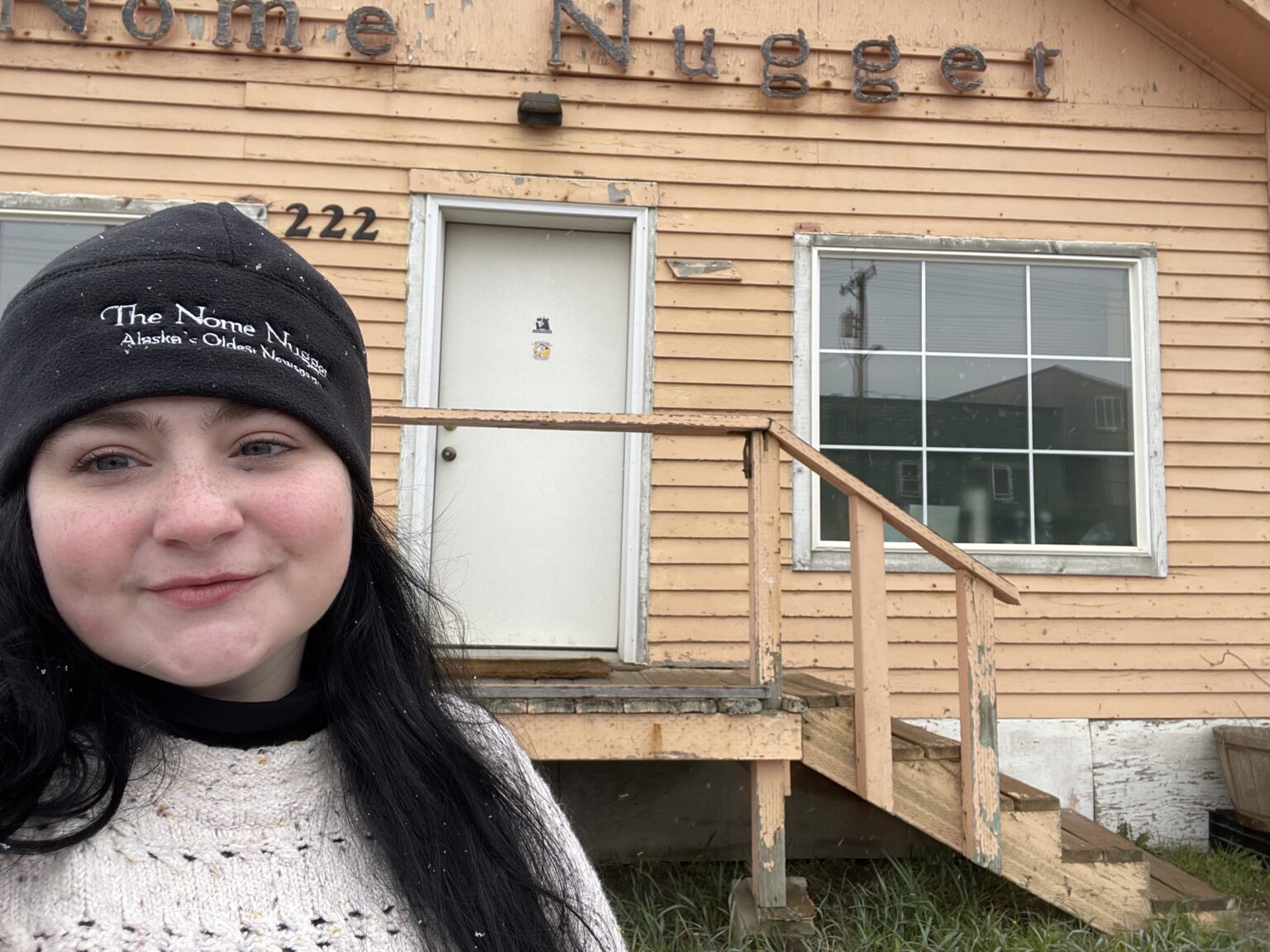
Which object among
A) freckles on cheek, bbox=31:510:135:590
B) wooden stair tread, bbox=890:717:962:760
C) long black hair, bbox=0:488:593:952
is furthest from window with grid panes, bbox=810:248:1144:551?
freckles on cheek, bbox=31:510:135:590

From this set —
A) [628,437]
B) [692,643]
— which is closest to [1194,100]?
[628,437]

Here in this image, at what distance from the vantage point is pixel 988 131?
4.64 meters

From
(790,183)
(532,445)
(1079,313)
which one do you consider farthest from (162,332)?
(1079,313)

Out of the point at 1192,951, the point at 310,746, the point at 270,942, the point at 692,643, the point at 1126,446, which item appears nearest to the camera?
the point at 270,942

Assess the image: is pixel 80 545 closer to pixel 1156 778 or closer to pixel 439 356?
pixel 439 356

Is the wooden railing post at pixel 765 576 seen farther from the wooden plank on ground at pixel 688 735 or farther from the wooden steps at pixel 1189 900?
the wooden steps at pixel 1189 900

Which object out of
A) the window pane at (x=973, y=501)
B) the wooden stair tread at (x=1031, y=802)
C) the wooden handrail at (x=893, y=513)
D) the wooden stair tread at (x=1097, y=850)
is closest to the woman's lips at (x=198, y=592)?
the wooden handrail at (x=893, y=513)

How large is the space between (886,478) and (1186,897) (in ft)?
6.79

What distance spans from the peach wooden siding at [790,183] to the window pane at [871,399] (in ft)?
0.80

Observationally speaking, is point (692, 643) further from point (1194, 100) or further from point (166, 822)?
point (1194, 100)

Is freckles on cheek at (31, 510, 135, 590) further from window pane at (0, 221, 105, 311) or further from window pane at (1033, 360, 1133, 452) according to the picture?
window pane at (1033, 360, 1133, 452)

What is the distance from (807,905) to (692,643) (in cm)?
147

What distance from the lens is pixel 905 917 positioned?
3225mm

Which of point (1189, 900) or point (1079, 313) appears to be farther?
point (1079, 313)
